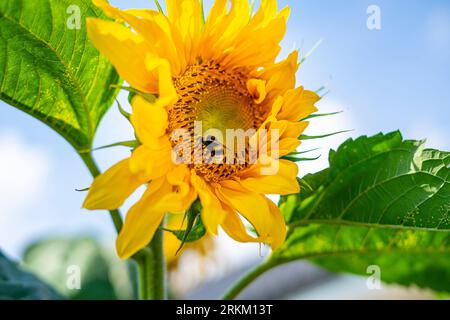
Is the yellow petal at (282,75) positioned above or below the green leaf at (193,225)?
above

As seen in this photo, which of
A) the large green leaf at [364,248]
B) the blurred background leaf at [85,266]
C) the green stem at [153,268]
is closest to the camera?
the green stem at [153,268]

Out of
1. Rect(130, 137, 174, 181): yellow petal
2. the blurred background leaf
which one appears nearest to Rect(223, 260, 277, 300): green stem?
Rect(130, 137, 174, 181): yellow petal

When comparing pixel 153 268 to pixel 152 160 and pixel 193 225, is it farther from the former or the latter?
pixel 152 160

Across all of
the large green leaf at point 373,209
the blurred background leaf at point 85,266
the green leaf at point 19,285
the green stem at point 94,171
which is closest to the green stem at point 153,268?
the green stem at point 94,171

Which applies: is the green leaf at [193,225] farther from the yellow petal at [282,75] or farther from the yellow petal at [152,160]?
the yellow petal at [282,75]

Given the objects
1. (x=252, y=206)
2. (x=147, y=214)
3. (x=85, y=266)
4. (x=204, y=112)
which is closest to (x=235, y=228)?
(x=252, y=206)

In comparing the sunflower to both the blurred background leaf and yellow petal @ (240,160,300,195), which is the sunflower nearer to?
yellow petal @ (240,160,300,195)
